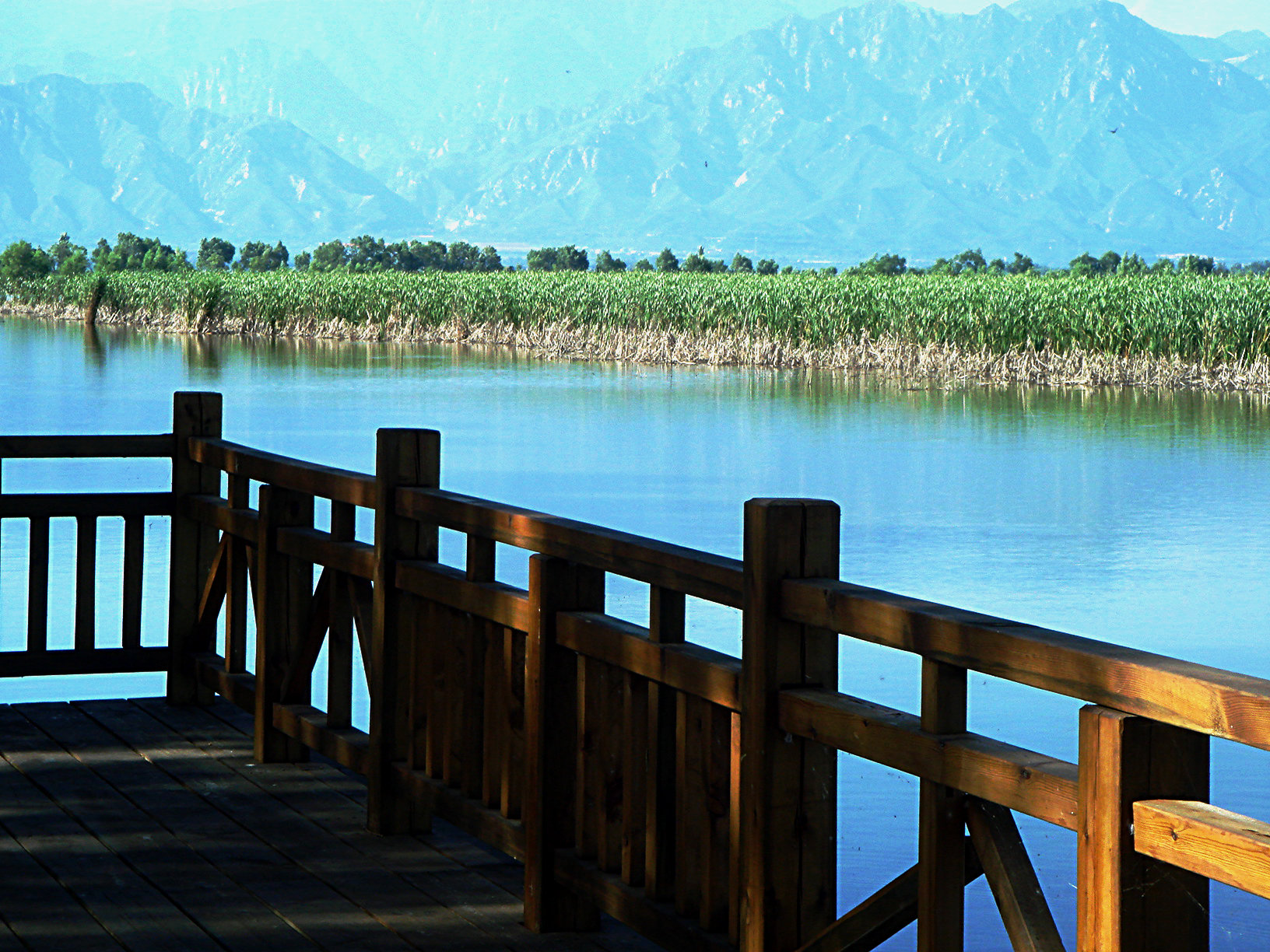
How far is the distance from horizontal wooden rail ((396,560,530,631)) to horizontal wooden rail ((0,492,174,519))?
85.7 inches

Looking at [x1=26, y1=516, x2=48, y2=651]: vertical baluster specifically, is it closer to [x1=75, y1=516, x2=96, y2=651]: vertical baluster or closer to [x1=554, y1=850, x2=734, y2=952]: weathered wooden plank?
[x1=75, y1=516, x2=96, y2=651]: vertical baluster

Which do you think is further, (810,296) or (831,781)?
(810,296)

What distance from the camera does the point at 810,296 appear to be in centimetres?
3966

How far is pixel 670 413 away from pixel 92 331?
35.2 meters

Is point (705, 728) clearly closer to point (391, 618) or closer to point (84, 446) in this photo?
point (391, 618)

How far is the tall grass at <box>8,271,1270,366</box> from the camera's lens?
32688 mm

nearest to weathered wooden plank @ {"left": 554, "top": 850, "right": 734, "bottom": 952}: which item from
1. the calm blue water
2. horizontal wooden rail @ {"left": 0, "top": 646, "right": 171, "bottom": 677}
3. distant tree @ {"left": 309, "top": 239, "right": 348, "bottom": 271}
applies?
the calm blue water

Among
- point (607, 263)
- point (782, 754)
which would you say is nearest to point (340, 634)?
point (782, 754)

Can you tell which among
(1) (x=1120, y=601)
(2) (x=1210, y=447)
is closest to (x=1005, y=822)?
(1) (x=1120, y=601)

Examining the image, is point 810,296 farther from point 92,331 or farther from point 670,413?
point 92,331

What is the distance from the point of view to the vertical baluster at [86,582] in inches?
267

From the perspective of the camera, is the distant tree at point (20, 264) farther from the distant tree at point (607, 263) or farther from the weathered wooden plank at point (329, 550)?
the weathered wooden plank at point (329, 550)

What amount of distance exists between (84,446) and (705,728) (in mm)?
3865

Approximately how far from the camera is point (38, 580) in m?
6.82
